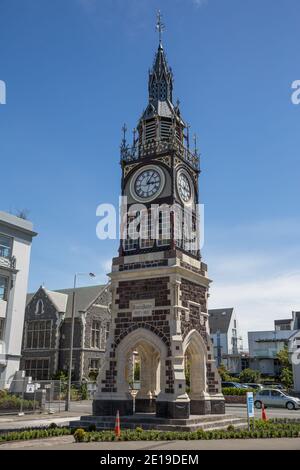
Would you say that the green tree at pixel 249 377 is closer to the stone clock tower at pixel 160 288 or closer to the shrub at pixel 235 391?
the shrub at pixel 235 391

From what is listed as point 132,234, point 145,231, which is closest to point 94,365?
point 132,234

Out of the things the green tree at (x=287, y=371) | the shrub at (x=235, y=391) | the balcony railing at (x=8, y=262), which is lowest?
the shrub at (x=235, y=391)

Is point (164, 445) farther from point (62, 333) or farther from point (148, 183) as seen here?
point (62, 333)

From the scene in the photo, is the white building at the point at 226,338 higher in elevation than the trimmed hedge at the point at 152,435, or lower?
higher

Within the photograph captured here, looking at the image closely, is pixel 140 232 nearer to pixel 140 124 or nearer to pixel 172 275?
pixel 172 275

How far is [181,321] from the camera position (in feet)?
64.2

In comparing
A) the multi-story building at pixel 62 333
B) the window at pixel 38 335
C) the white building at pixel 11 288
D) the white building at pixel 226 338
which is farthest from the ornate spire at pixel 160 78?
the white building at pixel 226 338

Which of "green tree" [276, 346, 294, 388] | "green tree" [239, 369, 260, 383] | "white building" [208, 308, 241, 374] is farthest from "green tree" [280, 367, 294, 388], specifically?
"white building" [208, 308, 241, 374]

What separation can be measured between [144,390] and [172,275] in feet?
20.9

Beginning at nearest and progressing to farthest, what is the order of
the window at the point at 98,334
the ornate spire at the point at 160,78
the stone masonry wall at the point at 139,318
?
the stone masonry wall at the point at 139,318, the ornate spire at the point at 160,78, the window at the point at 98,334

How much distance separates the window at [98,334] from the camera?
171ft

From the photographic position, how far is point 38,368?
168 feet

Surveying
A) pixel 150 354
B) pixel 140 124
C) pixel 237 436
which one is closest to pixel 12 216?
pixel 140 124

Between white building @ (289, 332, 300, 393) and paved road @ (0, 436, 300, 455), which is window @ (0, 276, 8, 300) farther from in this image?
white building @ (289, 332, 300, 393)
